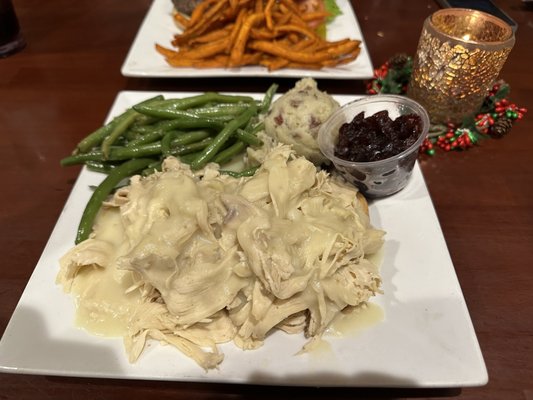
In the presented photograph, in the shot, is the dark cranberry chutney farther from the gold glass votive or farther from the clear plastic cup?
the gold glass votive

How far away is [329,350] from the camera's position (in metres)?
1.67

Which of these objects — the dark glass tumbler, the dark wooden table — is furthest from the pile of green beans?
the dark glass tumbler

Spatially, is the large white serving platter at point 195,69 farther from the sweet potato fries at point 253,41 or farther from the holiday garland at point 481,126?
the holiday garland at point 481,126

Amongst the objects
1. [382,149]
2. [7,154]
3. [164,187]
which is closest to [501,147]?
[382,149]

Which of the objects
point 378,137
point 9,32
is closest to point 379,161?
point 378,137

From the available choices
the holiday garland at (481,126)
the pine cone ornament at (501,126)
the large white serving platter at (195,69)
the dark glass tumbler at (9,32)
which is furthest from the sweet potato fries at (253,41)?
the dark glass tumbler at (9,32)

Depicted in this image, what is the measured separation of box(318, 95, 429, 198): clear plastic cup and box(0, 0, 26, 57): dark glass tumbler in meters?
3.18

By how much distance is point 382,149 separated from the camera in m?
2.18

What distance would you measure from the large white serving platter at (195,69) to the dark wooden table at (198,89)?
184 millimetres

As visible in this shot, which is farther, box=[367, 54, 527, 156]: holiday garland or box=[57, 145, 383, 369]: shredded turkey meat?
box=[367, 54, 527, 156]: holiday garland

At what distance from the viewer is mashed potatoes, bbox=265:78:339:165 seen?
2359mm

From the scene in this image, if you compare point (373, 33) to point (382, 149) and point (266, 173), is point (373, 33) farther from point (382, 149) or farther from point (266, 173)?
point (266, 173)

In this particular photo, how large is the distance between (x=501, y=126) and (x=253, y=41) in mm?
1921

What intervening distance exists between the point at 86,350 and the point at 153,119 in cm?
146
